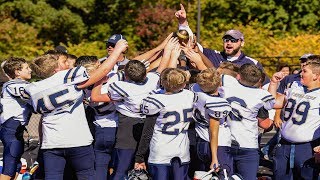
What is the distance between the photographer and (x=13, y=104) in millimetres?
9234

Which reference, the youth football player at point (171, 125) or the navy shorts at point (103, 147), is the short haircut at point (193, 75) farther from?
the navy shorts at point (103, 147)

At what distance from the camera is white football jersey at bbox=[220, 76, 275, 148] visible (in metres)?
8.22

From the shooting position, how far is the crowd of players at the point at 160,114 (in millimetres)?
7887

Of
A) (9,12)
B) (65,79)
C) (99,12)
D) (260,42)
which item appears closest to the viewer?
(65,79)

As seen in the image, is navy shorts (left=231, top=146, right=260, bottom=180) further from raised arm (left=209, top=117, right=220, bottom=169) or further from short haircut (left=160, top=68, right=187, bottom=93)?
short haircut (left=160, top=68, right=187, bottom=93)

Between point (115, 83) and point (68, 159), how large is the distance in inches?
39.5

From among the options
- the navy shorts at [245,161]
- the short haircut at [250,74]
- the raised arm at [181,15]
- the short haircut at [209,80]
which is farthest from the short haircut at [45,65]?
the navy shorts at [245,161]

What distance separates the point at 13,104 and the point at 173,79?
2271 mm

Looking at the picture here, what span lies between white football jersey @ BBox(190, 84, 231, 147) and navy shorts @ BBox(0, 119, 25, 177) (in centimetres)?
223

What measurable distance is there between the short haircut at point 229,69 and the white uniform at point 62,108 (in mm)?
1577

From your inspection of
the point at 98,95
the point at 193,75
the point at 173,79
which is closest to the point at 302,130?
the point at 193,75

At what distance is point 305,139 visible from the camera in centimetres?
841

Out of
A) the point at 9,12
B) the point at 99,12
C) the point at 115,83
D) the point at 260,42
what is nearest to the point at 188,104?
the point at 115,83

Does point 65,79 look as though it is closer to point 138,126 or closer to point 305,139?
point 138,126
